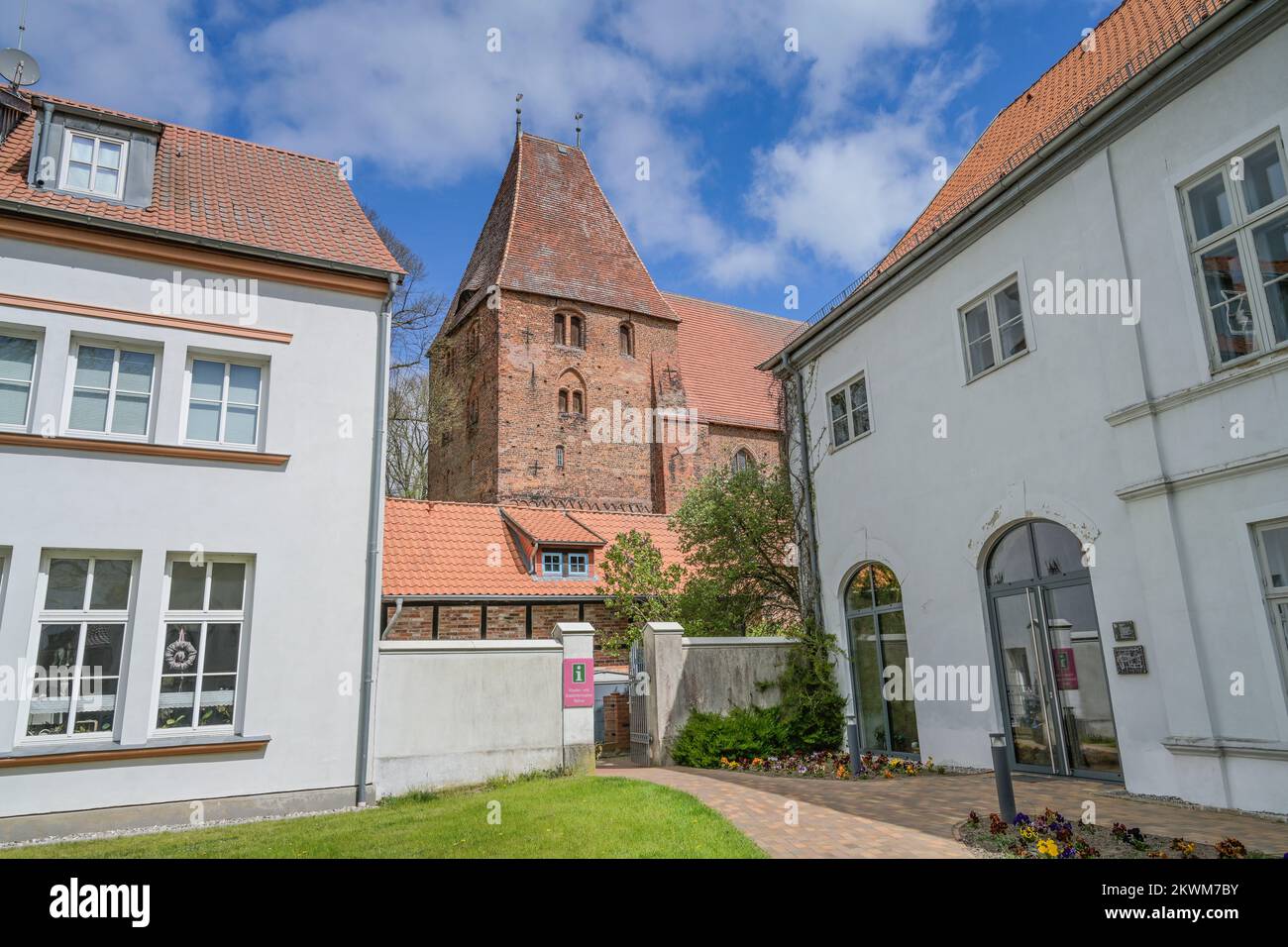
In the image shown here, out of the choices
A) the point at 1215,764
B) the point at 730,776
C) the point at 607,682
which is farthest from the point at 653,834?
the point at 607,682

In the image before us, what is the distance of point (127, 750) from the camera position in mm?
9047

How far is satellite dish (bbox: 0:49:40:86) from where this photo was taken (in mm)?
12578

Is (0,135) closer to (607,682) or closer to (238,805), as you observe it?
(238,805)

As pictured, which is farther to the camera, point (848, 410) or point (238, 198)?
point (848, 410)

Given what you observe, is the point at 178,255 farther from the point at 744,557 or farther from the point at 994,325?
the point at 994,325

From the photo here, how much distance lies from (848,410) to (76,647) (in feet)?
37.5

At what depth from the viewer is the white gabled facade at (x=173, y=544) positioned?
29.8 feet

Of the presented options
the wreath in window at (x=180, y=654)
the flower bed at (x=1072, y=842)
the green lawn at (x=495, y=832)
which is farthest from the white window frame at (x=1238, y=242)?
the wreath in window at (x=180, y=654)

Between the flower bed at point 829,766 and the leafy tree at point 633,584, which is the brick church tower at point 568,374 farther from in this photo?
the flower bed at point 829,766

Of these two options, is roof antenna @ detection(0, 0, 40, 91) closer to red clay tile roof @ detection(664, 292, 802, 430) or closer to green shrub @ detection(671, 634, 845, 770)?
green shrub @ detection(671, 634, 845, 770)

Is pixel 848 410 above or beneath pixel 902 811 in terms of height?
above

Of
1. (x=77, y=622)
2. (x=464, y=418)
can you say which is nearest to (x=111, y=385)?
(x=77, y=622)

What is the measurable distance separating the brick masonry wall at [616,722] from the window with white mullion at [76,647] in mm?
10803

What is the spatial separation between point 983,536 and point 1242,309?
3856 millimetres
